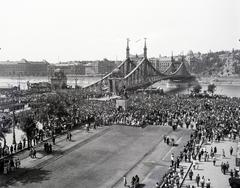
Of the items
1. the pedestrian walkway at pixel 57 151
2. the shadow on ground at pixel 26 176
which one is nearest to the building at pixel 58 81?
the pedestrian walkway at pixel 57 151

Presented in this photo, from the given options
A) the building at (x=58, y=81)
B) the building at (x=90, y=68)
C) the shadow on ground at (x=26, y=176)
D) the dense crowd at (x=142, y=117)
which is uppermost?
the building at (x=90, y=68)

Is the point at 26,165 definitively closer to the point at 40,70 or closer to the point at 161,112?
the point at 161,112

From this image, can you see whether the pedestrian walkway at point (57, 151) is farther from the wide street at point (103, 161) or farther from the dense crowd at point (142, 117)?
the dense crowd at point (142, 117)

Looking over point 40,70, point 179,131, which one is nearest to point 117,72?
point 179,131

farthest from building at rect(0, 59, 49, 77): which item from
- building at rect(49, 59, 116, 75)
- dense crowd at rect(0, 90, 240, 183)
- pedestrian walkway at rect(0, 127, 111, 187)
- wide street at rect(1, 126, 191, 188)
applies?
wide street at rect(1, 126, 191, 188)

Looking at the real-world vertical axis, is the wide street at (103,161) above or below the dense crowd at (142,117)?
below

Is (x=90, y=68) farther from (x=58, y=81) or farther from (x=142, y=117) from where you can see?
(x=142, y=117)
